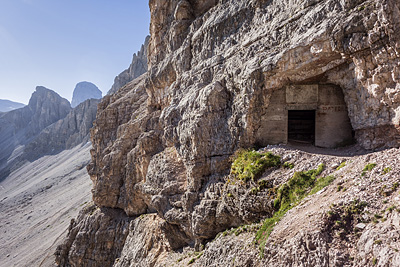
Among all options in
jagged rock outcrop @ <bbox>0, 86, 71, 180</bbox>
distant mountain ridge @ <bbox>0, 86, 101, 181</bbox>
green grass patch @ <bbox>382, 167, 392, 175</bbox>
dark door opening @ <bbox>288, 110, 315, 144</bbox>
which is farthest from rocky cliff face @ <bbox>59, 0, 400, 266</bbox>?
jagged rock outcrop @ <bbox>0, 86, 71, 180</bbox>

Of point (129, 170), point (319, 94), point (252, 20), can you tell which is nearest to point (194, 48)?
point (252, 20)

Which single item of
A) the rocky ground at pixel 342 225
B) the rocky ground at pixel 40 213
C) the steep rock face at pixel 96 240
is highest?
the rocky ground at pixel 342 225

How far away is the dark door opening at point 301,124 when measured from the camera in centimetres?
1741

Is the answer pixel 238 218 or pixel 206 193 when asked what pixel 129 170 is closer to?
pixel 206 193

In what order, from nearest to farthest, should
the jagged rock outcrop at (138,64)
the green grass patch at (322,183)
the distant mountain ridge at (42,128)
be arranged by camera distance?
1. the green grass patch at (322,183)
2. the jagged rock outcrop at (138,64)
3. the distant mountain ridge at (42,128)

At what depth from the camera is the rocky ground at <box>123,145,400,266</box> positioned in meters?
6.34

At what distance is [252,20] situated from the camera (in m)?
16.5

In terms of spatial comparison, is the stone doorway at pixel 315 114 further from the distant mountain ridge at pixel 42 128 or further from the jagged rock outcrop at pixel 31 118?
the jagged rock outcrop at pixel 31 118

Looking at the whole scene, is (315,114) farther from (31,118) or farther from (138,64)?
(31,118)

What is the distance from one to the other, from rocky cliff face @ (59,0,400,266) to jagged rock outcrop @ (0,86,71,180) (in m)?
172

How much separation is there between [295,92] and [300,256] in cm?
1043

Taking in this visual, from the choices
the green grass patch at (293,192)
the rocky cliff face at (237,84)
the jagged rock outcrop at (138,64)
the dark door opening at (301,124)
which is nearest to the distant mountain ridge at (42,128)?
the jagged rock outcrop at (138,64)

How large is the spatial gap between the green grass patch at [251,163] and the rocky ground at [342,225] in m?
1.27

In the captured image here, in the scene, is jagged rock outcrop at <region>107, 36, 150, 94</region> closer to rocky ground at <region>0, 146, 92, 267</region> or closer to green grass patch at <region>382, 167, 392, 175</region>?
rocky ground at <region>0, 146, 92, 267</region>
